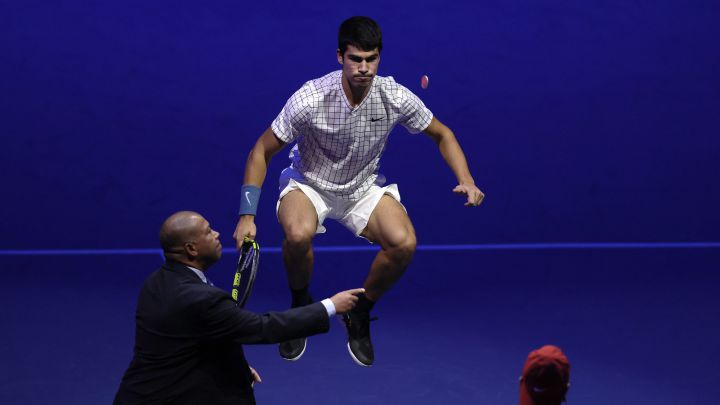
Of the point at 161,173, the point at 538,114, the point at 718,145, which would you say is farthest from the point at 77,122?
the point at 718,145

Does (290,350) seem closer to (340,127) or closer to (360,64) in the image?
(340,127)

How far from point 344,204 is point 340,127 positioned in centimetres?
36

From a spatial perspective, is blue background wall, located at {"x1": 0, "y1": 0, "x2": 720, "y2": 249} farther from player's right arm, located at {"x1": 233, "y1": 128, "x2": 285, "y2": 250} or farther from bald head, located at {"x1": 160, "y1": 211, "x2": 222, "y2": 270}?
bald head, located at {"x1": 160, "y1": 211, "x2": 222, "y2": 270}

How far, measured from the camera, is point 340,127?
15.6 ft

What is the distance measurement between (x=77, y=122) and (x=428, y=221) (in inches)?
91.8

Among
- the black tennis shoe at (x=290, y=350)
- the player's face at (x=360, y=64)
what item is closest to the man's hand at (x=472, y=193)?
the player's face at (x=360, y=64)

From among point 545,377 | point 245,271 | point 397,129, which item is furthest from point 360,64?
point 397,129

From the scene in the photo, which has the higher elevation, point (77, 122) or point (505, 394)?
point (77, 122)

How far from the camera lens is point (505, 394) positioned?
497 cm

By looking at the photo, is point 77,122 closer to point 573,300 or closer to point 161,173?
point 161,173

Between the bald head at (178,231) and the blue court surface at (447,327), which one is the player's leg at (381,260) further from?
the bald head at (178,231)

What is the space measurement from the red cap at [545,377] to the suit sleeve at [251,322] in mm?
1314

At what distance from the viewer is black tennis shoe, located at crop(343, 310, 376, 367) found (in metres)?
4.96

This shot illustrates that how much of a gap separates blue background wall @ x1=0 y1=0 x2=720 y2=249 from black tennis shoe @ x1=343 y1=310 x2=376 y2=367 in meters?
2.40
